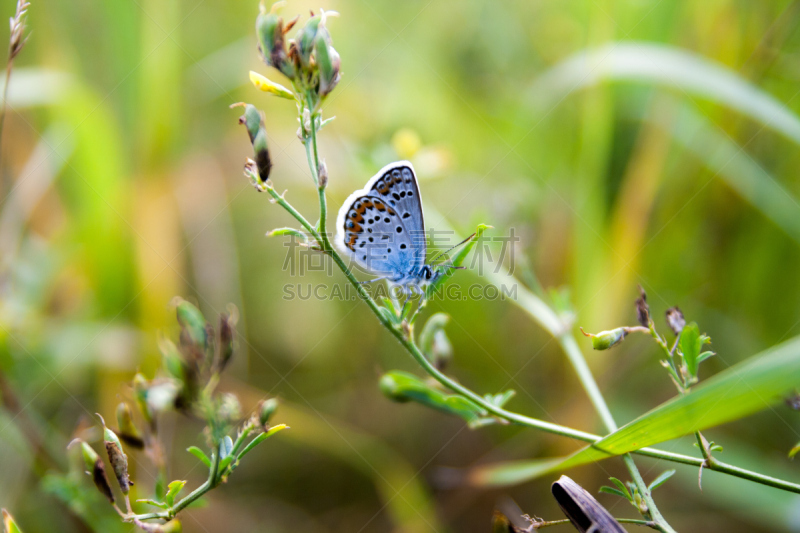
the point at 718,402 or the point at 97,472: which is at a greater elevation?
the point at 718,402

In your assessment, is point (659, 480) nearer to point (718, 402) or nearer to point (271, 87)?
point (718, 402)

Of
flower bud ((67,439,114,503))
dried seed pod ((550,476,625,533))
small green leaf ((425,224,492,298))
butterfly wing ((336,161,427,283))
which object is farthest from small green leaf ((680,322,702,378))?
flower bud ((67,439,114,503))

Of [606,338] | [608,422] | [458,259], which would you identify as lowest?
[608,422]

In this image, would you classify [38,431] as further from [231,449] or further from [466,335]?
[466,335]

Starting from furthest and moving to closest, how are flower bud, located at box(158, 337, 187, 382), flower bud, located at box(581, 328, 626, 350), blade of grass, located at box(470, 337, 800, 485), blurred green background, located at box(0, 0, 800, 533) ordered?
blurred green background, located at box(0, 0, 800, 533), flower bud, located at box(581, 328, 626, 350), flower bud, located at box(158, 337, 187, 382), blade of grass, located at box(470, 337, 800, 485)

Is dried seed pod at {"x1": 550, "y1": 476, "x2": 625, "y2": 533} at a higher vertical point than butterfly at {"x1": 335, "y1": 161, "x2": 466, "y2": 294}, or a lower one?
lower

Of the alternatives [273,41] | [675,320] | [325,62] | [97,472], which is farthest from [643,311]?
[97,472]

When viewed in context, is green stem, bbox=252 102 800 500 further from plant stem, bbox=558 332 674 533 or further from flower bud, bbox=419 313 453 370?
flower bud, bbox=419 313 453 370
